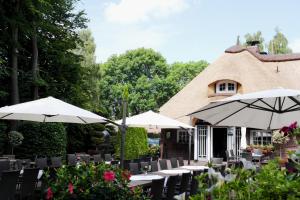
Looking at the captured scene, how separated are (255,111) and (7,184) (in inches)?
175

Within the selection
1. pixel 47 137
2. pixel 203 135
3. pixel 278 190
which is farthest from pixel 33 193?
A: pixel 203 135

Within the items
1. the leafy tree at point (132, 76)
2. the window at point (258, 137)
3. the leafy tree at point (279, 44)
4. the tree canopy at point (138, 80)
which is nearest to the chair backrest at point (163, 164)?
the window at point (258, 137)

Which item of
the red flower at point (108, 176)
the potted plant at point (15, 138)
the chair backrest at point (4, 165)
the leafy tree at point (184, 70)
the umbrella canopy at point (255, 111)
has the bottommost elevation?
the chair backrest at point (4, 165)

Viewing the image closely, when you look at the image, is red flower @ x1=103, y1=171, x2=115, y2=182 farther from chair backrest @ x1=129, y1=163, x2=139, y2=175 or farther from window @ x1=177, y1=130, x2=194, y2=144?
window @ x1=177, y1=130, x2=194, y2=144

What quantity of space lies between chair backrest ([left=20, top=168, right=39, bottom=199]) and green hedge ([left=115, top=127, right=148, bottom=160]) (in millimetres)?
13546

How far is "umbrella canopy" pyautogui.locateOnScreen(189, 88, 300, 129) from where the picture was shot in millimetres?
6973

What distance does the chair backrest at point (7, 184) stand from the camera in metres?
5.99

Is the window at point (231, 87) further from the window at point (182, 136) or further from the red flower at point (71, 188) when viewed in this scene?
the red flower at point (71, 188)

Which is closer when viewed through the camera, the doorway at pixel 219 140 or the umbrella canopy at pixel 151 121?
the umbrella canopy at pixel 151 121

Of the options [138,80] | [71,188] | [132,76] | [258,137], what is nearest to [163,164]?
[71,188]

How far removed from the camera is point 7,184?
607 cm

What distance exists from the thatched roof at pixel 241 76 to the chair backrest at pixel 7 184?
1963 centimetres

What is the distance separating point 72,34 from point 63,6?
5.48 ft

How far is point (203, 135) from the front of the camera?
25.4 m
